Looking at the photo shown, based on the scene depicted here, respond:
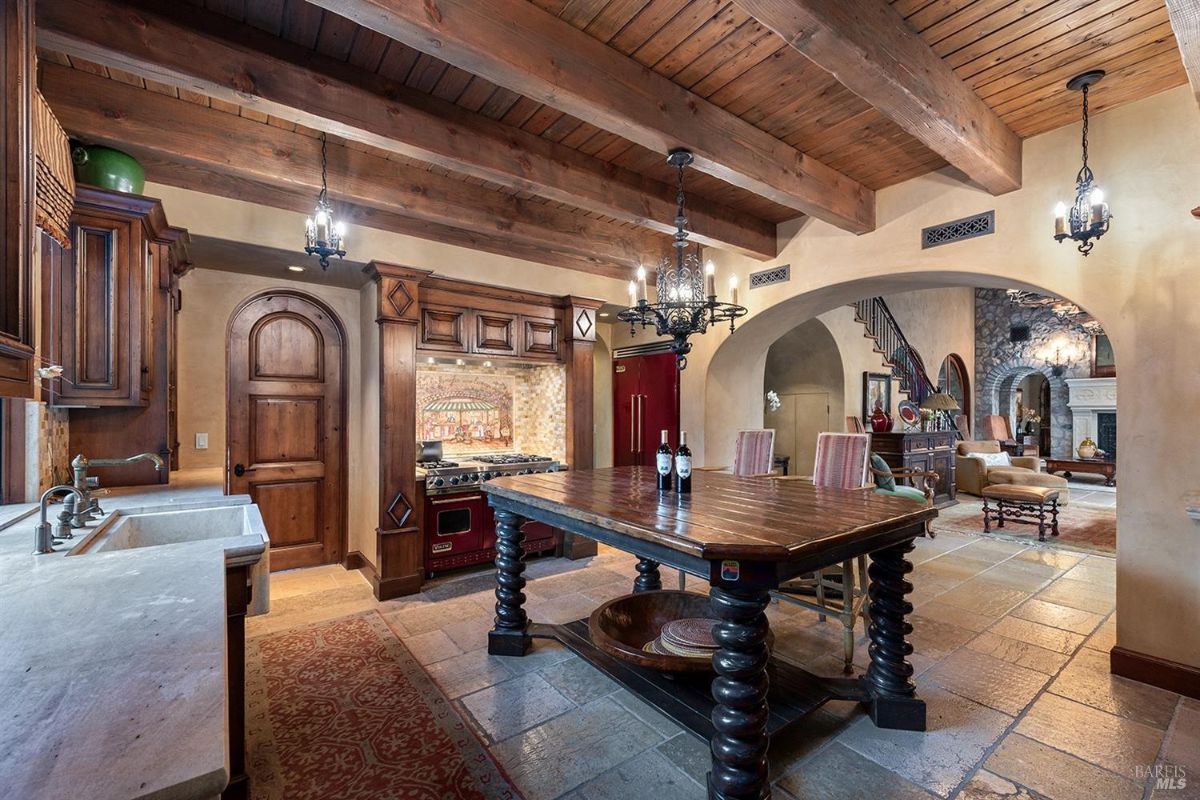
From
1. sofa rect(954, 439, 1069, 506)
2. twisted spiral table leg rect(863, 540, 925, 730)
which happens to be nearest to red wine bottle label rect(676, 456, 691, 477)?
twisted spiral table leg rect(863, 540, 925, 730)

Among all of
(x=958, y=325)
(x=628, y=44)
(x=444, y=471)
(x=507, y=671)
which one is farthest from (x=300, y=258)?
(x=958, y=325)

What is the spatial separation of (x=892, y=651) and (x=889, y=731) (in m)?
0.32

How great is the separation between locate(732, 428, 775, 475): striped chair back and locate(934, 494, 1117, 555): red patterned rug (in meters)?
2.62

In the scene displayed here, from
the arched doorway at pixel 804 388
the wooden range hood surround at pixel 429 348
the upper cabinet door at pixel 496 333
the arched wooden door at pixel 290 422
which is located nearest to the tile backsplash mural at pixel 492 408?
the wooden range hood surround at pixel 429 348

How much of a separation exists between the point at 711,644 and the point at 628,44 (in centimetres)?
256

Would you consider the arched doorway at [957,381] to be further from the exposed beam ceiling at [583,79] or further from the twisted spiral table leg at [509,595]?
the twisted spiral table leg at [509,595]

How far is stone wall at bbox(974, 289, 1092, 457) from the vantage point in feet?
33.6

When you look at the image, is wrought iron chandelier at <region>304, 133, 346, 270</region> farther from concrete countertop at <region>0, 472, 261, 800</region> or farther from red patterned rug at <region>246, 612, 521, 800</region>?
red patterned rug at <region>246, 612, 521, 800</region>

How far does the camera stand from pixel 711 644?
7.34 ft

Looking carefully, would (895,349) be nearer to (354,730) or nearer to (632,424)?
(632,424)

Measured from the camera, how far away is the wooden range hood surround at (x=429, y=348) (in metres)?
3.72

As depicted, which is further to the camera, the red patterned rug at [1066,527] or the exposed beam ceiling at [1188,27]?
the red patterned rug at [1066,527]

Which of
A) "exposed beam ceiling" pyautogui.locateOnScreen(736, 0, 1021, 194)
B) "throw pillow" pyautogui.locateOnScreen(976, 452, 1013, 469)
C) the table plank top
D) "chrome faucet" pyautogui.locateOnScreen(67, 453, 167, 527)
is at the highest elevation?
"exposed beam ceiling" pyautogui.locateOnScreen(736, 0, 1021, 194)

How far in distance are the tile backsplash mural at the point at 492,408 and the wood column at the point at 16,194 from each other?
3582 mm
